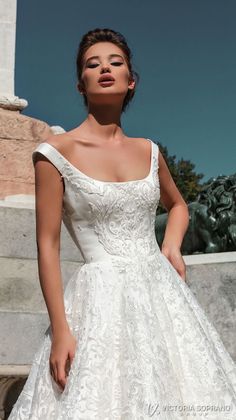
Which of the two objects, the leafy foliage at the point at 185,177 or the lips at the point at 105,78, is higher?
the lips at the point at 105,78

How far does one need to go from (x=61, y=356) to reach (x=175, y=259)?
A: 65cm

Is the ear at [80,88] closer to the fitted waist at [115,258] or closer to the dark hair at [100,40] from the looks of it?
the dark hair at [100,40]

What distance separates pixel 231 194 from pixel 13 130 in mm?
3158

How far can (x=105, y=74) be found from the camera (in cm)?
274

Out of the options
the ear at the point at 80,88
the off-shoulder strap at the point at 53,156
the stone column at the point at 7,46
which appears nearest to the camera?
the off-shoulder strap at the point at 53,156

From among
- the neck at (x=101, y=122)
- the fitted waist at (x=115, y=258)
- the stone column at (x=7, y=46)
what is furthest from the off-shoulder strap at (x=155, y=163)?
the stone column at (x=7, y=46)

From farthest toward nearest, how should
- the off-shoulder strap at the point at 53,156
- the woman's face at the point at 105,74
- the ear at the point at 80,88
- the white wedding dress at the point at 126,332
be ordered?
the ear at the point at 80,88 < the woman's face at the point at 105,74 < the off-shoulder strap at the point at 53,156 < the white wedding dress at the point at 126,332

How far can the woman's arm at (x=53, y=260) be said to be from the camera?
2473 mm

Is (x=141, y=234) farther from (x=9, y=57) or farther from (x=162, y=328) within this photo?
(x=9, y=57)

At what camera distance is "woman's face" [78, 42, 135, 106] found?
2.75 meters

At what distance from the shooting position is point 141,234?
2.76 metres

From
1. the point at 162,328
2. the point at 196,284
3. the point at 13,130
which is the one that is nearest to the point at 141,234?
the point at 162,328

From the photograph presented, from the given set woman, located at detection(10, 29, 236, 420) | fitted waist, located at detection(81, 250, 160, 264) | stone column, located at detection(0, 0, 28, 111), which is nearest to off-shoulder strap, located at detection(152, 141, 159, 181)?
woman, located at detection(10, 29, 236, 420)

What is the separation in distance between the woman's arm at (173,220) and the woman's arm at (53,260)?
0.50m
